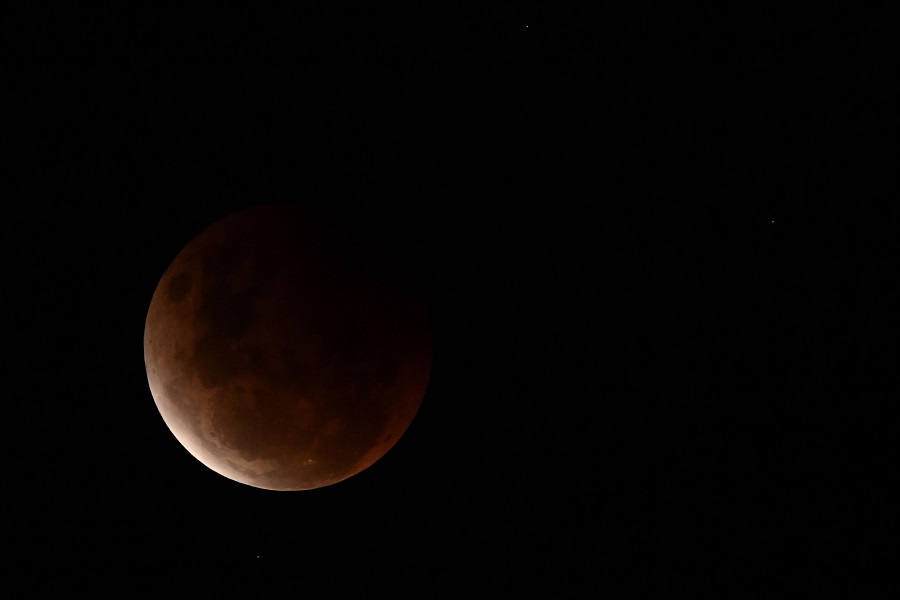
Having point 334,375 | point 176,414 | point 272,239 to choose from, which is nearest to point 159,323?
point 176,414

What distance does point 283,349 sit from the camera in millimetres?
2986

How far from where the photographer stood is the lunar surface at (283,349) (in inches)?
118

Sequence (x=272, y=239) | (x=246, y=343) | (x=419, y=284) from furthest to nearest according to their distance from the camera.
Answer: (x=419, y=284) → (x=272, y=239) → (x=246, y=343)

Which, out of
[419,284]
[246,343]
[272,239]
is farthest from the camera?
[419,284]

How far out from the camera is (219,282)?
3104mm

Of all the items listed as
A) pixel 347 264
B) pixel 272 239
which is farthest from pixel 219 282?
pixel 347 264

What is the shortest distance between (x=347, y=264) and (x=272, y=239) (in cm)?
39

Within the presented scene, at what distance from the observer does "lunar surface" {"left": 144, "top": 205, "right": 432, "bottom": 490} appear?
9.87ft

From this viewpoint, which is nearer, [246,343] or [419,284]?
[246,343]

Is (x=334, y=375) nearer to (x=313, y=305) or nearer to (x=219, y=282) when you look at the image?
(x=313, y=305)

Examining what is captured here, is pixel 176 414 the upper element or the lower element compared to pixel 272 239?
lower

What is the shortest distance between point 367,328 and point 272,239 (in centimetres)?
65

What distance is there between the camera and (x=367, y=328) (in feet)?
10.3

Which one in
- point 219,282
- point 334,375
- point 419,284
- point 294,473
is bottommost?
point 294,473
